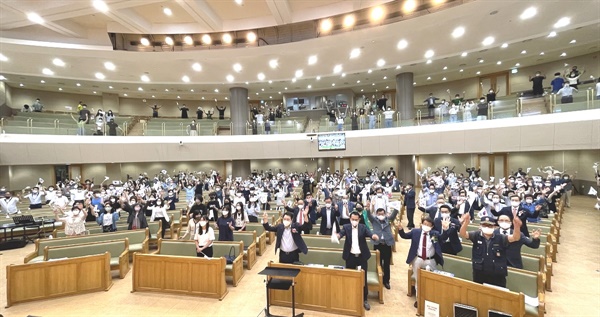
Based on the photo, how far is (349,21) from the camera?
488 inches

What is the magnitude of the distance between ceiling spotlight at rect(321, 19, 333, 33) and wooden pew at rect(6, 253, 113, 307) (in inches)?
464

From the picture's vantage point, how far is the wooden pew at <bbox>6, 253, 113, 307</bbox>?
5578 mm

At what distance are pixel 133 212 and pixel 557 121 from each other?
1792 centimetres

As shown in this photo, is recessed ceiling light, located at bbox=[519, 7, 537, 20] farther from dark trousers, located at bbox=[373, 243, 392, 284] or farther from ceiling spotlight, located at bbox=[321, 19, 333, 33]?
dark trousers, located at bbox=[373, 243, 392, 284]

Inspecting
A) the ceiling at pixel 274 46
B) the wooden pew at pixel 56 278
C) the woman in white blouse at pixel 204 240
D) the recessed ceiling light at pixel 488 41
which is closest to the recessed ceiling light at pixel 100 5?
the ceiling at pixel 274 46

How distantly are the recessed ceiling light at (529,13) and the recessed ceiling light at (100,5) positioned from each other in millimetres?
16129

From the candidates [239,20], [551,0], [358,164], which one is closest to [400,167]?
[358,164]

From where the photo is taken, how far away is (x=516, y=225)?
4293 millimetres

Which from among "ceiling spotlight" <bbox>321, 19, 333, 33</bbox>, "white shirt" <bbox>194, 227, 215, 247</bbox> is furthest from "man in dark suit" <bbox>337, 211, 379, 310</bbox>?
"ceiling spotlight" <bbox>321, 19, 333, 33</bbox>

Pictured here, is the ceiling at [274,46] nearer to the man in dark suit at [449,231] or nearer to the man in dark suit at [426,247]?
the man in dark suit at [449,231]

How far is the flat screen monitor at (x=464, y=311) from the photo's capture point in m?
4.07

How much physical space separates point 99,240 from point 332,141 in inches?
575

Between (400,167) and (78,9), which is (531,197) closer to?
(400,167)

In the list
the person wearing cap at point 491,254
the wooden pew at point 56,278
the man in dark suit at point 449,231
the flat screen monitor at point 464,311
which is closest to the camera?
the flat screen monitor at point 464,311
